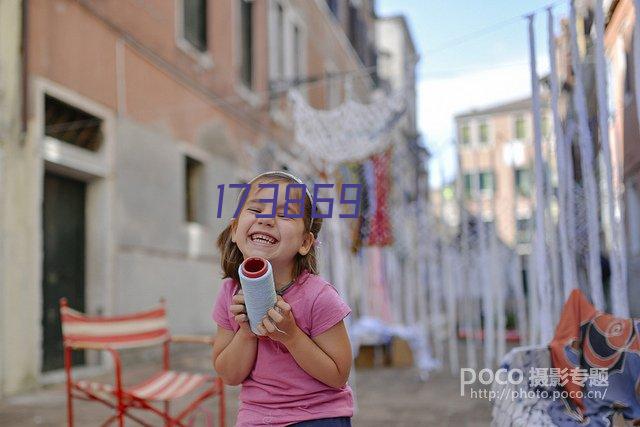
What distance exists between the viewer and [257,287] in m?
1.54

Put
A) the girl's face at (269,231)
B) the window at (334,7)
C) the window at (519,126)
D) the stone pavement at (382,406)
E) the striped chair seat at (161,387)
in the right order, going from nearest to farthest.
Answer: the girl's face at (269,231)
the striped chair seat at (161,387)
the stone pavement at (382,406)
the window at (334,7)
the window at (519,126)

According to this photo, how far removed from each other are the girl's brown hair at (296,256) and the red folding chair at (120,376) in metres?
1.57

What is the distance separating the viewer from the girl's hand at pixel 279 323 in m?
1.61

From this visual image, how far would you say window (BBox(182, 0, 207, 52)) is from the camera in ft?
35.0

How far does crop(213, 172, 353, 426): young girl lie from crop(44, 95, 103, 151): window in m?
6.06

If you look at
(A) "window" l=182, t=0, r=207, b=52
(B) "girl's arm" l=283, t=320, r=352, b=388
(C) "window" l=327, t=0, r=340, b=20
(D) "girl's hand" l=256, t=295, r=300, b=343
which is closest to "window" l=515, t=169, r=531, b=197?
(A) "window" l=182, t=0, r=207, b=52

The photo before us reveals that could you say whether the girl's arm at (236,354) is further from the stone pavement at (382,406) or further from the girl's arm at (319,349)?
the stone pavement at (382,406)

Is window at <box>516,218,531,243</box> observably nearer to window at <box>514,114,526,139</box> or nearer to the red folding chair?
the red folding chair

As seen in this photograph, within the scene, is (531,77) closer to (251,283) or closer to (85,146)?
(251,283)

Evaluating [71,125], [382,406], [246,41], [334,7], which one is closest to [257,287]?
[382,406]

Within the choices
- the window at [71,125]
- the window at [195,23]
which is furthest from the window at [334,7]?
the window at [71,125]

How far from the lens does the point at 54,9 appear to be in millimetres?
7133

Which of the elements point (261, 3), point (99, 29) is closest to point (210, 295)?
point (99, 29)

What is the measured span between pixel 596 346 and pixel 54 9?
6.34 m
